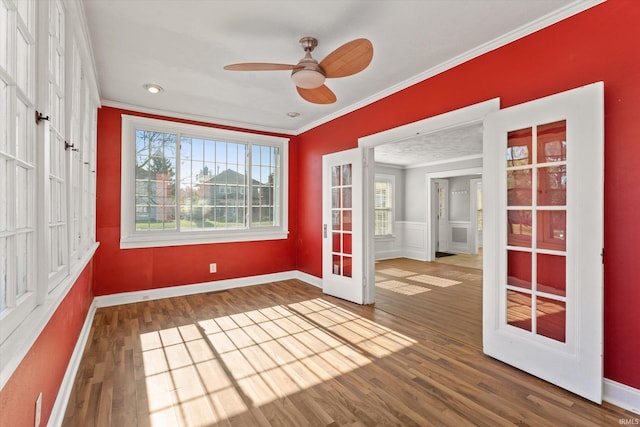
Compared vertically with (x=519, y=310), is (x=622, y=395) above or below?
below

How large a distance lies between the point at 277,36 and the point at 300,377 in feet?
8.81

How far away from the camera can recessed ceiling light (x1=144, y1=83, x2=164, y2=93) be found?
135 inches

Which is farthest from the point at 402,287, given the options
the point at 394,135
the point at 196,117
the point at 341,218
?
the point at 196,117

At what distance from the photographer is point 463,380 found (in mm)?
2240

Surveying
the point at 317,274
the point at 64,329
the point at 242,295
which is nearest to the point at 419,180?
the point at 317,274

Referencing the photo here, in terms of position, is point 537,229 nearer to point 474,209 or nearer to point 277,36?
point 277,36

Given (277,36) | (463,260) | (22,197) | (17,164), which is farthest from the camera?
(463,260)

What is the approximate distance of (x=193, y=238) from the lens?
14.8 ft

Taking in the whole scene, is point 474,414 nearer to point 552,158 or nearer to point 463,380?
point 463,380

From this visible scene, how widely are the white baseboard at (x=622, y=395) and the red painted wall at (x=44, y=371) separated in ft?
10.2

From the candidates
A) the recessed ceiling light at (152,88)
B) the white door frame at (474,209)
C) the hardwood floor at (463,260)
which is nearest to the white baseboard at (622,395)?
the recessed ceiling light at (152,88)

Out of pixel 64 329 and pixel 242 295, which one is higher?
pixel 64 329

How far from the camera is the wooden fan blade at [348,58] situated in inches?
80.7

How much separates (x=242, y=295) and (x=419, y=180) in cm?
546
